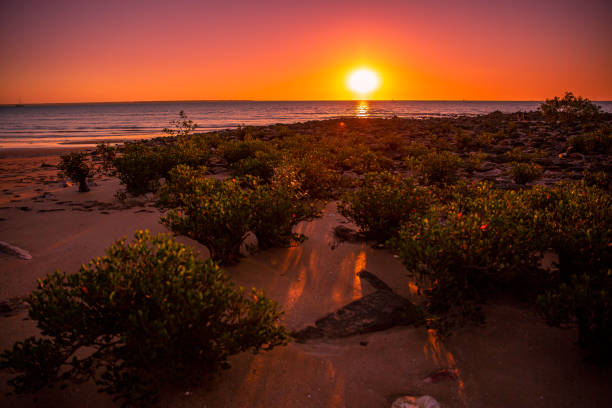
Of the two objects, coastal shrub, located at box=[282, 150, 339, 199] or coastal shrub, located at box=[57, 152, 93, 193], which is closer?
coastal shrub, located at box=[282, 150, 339, 199]

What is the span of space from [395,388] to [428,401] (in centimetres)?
39

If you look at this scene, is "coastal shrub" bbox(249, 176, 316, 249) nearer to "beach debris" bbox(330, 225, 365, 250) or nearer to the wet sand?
the wet sand

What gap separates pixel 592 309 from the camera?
9.67ft

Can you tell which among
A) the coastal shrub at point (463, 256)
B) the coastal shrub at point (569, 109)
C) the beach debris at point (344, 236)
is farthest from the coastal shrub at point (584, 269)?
the coastal shrub at point (569, 109)

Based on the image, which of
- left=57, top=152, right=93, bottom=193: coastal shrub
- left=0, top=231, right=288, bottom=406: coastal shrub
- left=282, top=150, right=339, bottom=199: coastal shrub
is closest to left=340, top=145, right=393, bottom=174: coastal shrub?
left=282, top=150, right=339, bottom=199: coastal shrub

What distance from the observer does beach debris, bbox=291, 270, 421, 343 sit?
4.12 metres

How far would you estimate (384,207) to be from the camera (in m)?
6.19

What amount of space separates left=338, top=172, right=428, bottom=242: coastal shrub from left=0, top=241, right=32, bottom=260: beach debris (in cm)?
600

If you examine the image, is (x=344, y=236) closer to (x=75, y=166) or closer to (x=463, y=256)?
(x=463, y=256)

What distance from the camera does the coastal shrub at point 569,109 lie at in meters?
30.8

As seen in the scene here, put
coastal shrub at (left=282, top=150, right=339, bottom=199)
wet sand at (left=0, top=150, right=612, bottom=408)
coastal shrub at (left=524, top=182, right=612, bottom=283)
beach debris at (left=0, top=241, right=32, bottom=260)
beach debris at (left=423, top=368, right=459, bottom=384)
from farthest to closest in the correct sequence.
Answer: coastal shrub at (left=282, top=150, right=339, bottom=199), beach debris at (left=0, top=241, right=32, bottom=260), coastal shrub at (left=524, top=182, right=612, bottom=283), beach debris at (left=423, top=368, right=459, bottom=384), wet sand at (left=0, top=150, right=612, bottom=408)

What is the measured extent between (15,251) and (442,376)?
7.32m

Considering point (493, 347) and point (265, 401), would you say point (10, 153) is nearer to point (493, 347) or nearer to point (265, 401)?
point (265, 401)

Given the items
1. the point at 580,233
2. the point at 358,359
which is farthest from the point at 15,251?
the point at 580,233
